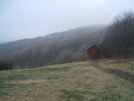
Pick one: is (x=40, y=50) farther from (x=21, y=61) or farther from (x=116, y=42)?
(x=116, y=42)

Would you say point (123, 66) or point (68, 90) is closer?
point (68, 90)

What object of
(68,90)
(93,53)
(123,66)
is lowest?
(123,66)

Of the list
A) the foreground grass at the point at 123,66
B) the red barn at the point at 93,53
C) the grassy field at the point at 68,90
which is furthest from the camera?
the red barn at the point at 93,53

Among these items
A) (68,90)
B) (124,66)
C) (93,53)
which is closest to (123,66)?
(124,66)

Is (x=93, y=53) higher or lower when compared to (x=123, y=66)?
higher

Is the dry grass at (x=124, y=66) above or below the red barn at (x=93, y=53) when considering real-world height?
below

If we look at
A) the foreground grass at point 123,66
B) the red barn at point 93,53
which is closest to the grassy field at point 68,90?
the foreground grass at point 123,66

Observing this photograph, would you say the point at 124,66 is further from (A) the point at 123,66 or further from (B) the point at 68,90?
(B) the point at 68,90

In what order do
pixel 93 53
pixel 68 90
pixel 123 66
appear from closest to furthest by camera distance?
pixel 68 90 → pixel 123 66 → pixel 93 53

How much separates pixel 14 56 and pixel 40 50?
2174cm

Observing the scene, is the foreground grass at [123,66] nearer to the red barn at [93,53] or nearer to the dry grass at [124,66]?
the dry grass at [124,66]

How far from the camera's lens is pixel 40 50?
378 feet

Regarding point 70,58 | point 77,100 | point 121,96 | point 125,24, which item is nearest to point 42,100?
point 77,100

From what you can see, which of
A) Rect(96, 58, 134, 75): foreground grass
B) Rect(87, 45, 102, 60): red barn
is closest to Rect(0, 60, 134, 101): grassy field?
Rect(96, 58, 134, 75): foreground grass
